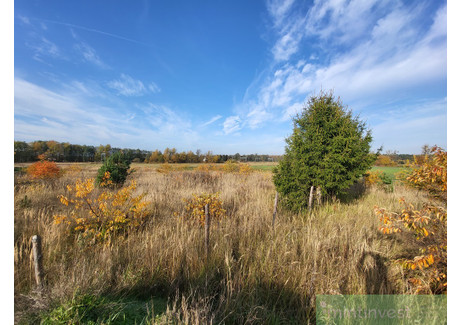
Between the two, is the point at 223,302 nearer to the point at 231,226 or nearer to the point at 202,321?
the point at 202,321

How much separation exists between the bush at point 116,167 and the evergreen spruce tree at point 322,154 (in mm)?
7774

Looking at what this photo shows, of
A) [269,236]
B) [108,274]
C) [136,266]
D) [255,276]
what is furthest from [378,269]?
[108,274]

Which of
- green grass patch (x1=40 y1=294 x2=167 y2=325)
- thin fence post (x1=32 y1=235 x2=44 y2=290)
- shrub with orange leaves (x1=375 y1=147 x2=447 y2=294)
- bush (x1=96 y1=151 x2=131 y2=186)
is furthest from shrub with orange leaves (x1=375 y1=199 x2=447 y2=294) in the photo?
bush (x1=96 y1=151 x2=131 y2=186)

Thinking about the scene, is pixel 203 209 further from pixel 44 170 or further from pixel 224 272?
pixel 44 170

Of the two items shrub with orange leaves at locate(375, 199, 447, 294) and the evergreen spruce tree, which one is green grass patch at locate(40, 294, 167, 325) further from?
the evergreen spruce tree

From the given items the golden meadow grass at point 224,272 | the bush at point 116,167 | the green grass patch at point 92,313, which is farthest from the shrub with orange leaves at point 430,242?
the bush at point 116,167

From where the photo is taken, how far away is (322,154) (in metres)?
5.84

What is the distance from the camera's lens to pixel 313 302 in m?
2.23

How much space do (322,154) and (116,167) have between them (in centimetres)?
946

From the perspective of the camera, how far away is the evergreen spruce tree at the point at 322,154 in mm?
5574

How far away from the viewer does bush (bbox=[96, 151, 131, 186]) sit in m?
8.34

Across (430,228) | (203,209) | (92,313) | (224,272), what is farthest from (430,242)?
(92,313)

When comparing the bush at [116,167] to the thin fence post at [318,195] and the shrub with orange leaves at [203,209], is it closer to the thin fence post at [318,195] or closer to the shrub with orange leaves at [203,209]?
the shrub with orange leaves at [203,209]
